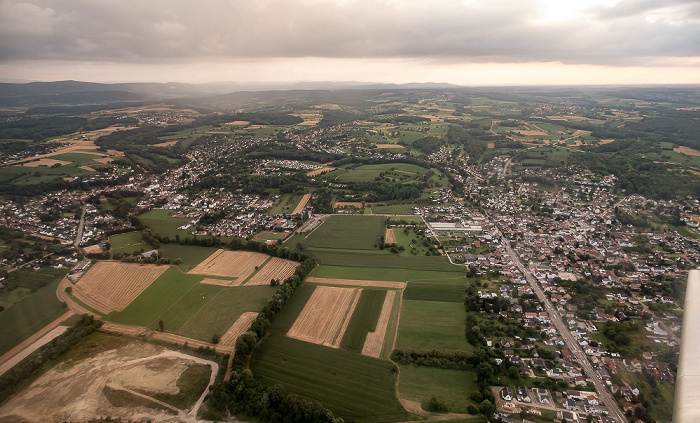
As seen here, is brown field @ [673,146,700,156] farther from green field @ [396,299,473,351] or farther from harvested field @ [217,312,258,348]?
harvested field @ [217,312,258,348]

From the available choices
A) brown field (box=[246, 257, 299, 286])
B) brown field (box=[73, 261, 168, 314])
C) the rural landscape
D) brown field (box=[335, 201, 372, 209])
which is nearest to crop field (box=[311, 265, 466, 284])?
the rural landscape

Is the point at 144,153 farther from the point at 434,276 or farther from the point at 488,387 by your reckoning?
the point at 488,387

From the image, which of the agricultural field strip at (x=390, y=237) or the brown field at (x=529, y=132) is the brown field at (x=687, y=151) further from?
the agricultural field strip at (x=390, y=237)

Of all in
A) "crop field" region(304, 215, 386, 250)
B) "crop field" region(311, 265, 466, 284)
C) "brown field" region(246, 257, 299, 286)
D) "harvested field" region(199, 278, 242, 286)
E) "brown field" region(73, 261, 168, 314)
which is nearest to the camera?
"brown field" region(73, 261, 168, 314)

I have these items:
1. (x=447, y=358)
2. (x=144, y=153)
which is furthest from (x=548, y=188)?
(x=144, y=153)

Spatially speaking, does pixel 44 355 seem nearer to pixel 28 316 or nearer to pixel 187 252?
pixel 28 316

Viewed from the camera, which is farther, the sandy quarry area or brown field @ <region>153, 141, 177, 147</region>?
brown field @ <region>153, 141, 177, 147</region>
